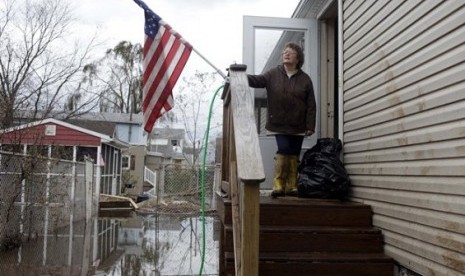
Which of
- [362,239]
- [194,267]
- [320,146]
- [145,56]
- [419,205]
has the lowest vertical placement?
[194,267]

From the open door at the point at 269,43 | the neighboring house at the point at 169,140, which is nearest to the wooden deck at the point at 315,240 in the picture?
the open door at the point at 269,43

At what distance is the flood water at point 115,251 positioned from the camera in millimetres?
7707

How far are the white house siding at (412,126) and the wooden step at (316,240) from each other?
159mm

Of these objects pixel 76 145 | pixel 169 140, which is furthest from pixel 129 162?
pixel 169 140

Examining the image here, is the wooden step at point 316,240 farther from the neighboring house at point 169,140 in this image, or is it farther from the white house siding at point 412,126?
the neighboring house at point 169,140

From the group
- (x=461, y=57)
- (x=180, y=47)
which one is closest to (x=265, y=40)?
(x=180, y=47)

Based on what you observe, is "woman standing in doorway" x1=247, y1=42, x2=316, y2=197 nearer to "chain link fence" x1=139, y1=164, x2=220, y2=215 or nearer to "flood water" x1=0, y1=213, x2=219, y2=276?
"flood water" x1=0, y1=213, x2=219, y2=276

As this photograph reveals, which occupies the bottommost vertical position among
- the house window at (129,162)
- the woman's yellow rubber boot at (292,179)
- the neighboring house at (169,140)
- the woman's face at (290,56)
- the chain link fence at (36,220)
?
the chain link fence at (36,220)

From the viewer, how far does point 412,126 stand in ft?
12.5

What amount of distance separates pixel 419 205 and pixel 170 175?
16.9 m

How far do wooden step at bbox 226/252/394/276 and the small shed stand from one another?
702 centimetres

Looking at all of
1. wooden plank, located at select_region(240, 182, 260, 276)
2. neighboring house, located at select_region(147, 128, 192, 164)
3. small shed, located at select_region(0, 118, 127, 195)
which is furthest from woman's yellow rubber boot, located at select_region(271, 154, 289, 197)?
neighboring house, located at select_region(147, 128, 192, 164)

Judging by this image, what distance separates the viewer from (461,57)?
3.15 m

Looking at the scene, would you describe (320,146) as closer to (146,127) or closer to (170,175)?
(146,127)
